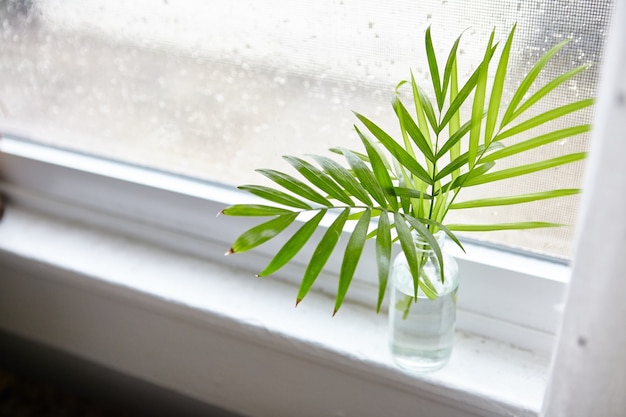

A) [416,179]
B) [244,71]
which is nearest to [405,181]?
[416,179]

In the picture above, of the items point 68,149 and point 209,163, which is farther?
point 68,149

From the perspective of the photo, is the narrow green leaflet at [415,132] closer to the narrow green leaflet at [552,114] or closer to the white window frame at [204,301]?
the narrow green leaflet at [552,114]

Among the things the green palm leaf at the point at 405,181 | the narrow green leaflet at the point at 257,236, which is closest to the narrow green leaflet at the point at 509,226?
the green palm leaf at the point at 405,181

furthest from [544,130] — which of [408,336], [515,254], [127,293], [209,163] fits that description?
[127,293]

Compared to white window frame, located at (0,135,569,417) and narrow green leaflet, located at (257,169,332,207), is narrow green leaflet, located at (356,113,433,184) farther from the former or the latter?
white window frame, located at (0,135,569,417)

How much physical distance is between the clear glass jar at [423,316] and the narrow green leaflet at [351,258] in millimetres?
108

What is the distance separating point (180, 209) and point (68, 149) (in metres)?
0.26

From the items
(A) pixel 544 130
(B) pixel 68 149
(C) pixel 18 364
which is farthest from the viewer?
(C) pixel 18 364

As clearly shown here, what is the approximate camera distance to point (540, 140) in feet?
2.29

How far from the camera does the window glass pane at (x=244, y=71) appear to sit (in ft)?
2.65

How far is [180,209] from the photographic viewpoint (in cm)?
112

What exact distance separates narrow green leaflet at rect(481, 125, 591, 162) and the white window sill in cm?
30

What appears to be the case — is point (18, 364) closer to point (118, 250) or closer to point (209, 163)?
point (118, 250)

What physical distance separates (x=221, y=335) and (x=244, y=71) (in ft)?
1.29
